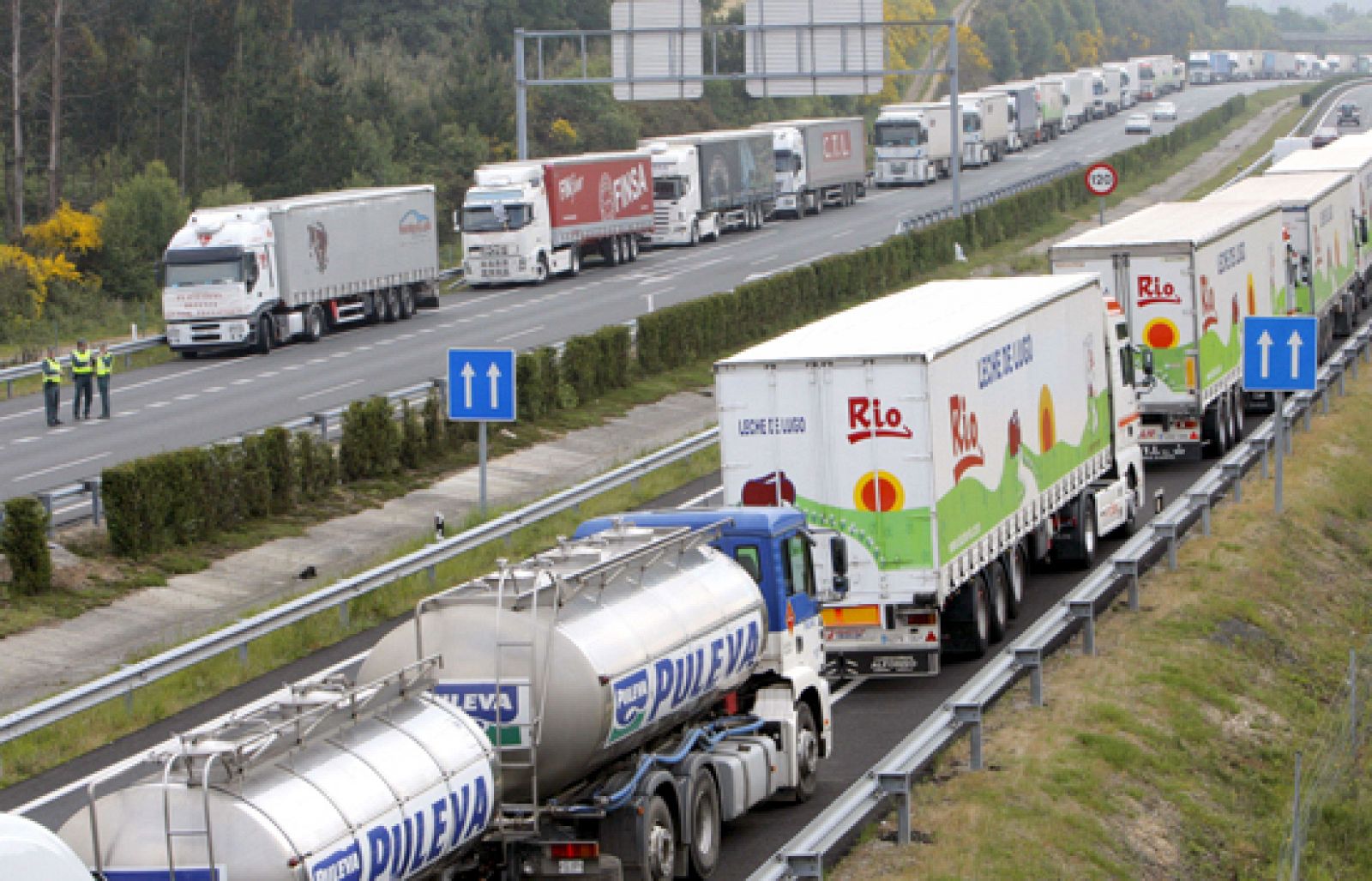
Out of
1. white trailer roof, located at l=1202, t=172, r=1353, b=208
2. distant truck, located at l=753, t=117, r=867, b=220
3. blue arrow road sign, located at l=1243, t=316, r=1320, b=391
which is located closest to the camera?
blue arrow road sign, located at l=1243, t=316, r=1320, b=391

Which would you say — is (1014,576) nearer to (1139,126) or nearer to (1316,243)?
(1316,243)

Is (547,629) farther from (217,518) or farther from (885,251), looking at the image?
(885,251)

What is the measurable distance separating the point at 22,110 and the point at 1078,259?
5435 centimetres

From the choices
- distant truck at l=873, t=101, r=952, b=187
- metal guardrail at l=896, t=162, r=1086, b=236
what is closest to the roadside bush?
metal guardrail at l=896, t=162, r=1086, b=236

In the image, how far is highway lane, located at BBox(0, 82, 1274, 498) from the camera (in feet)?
121

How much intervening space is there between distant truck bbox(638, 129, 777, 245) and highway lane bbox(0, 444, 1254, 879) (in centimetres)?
4953

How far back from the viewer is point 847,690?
21.2 m

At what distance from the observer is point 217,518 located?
28.7 metres

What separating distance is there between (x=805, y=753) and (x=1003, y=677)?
6.74 ft

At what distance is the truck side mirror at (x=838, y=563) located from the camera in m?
18.5

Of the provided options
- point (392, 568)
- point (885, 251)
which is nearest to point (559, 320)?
point (885, 251)

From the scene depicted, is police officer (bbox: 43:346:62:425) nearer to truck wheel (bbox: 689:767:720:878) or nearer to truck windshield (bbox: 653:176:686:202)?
truck wheel (bbox: 689:767:720:878)

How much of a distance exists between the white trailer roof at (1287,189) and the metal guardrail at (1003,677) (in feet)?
39.2

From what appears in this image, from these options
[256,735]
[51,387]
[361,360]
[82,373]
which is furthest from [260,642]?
[361,360]
